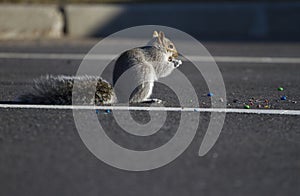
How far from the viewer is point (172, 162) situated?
3871 millimetres

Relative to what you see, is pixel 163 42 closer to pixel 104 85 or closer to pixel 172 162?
pixel 104 85

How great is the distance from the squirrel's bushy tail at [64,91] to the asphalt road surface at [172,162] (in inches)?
8.1

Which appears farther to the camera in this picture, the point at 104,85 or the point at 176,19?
the point at 176,19

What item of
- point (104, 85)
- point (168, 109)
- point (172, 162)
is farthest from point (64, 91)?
point (172, 162)

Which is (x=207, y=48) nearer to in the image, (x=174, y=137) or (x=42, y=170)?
(x=174, y=137)

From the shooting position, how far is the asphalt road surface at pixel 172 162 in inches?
135

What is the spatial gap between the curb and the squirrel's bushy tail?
598 cm

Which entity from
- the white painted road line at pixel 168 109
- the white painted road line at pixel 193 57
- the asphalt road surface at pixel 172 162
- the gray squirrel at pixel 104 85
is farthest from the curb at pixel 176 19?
the white painted road line at pixel 168 109

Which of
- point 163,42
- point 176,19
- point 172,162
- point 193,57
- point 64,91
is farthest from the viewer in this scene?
point 176,19

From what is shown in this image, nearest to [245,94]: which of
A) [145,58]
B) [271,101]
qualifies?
[271,101]

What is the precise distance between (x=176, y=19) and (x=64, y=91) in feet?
20.9

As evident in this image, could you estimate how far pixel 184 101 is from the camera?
5.75m

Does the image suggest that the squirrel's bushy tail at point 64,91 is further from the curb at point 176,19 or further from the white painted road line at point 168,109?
the curb at point 176,19

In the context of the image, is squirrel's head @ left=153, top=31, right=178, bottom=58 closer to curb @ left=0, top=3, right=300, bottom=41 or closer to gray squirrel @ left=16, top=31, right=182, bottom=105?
gray squirrel @ left=16, top=31, right=182, bottom=105
